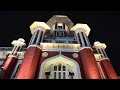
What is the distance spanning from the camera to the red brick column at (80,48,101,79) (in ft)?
54.6

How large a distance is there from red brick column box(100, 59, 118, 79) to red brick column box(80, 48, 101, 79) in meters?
1.52

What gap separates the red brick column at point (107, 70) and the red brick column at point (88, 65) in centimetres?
152

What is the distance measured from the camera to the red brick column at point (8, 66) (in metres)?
17.6

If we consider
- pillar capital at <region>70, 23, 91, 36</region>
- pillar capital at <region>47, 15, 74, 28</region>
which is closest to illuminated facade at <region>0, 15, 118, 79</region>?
pillar capital at <region>70, 23, 91, 36</region>

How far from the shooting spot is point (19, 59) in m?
20.5

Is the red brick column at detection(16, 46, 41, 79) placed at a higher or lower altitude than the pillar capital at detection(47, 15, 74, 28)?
lower

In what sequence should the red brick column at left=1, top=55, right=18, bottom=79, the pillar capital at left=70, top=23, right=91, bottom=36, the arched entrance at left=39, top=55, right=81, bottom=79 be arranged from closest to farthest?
the red brick column at left=1, top=55, right=18, bottom=79
the arched entrance at left=39, top=55, right=81, bottom=79
the pillar capital at left=70, top=23, right=91, bottom=36

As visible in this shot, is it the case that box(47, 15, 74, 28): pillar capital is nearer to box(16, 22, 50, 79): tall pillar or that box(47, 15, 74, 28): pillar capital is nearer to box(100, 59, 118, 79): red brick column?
box(16, 22, 50, 79): tall pillar

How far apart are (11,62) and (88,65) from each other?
7.18m

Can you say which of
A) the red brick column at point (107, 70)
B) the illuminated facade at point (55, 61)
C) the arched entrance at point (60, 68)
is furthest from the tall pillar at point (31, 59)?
the red brick column at point (107, 70)

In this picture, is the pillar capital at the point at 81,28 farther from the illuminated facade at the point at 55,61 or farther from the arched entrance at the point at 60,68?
the arched entrance at the point at 60,68

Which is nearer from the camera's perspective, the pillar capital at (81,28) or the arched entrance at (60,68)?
the arched entrance at (60,68)
